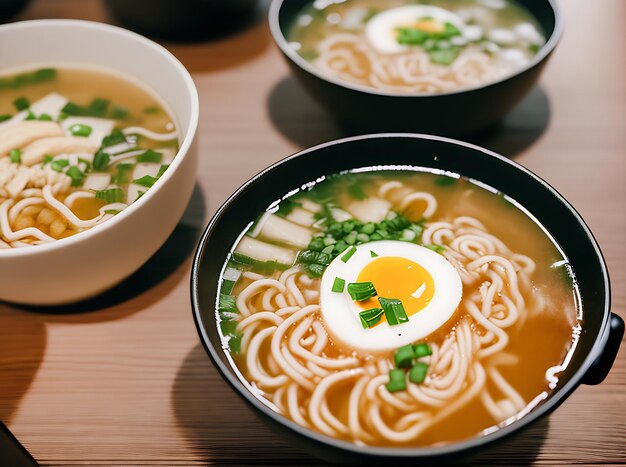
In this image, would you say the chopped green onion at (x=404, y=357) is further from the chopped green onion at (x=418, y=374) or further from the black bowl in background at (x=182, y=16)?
the black bowl in background at (x=182, y=16)

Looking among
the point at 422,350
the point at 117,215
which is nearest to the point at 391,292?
the point at 422,350

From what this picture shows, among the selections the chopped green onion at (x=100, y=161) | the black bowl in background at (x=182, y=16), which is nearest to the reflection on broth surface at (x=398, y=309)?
the chopped green onion at (x=100, y=161)

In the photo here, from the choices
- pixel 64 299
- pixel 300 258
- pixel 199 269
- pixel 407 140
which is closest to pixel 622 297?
pixel 407 140

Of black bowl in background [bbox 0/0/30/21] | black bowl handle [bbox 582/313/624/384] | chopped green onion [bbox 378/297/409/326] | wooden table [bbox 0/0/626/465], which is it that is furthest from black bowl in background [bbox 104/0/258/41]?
black bowl handle [bbox 582/313/624/384]

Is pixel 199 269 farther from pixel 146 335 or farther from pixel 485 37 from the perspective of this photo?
pixel 485 37

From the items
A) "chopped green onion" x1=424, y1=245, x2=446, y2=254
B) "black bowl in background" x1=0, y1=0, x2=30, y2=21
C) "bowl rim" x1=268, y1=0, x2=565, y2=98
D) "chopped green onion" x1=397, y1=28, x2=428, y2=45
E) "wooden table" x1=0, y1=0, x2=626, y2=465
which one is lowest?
"black bowl in background" x1=0, y1=0, x2=30, y2=21

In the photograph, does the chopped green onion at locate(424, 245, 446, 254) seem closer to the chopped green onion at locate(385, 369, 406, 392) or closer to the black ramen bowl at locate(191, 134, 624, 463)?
the black ramen bowl at locate(191, 134, 624, 463)

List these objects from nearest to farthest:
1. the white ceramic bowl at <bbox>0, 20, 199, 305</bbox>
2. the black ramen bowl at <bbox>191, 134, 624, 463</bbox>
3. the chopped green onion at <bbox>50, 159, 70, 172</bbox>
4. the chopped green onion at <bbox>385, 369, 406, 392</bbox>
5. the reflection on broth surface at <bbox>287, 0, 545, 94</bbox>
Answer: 1. the black ramen bowl at <bbox>191, 134, 624, 463</bbox>
2. the chopped green onion at <bbox>385, 369, 406, 392</bbox>
3. the white ceramic bowl at <bbox>0, 20, 199, 305</bbox>
4. the chopped green onion at <bbox>50, 159, 70, 172</bbox>
5. the reflection on broth surface at <bbox>287, 0, 545, 94</bbox>
